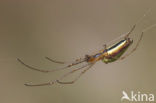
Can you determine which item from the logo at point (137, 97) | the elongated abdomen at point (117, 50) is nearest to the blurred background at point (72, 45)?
the logo at point (137, 97)

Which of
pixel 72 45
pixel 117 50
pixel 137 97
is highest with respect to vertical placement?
pixel 72 45

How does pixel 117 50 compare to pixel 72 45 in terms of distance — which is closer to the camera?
pixel 117 50

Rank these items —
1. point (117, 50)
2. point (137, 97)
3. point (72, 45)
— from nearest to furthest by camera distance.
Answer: point (117, 50) → point (137, 97) → point (72, 45)

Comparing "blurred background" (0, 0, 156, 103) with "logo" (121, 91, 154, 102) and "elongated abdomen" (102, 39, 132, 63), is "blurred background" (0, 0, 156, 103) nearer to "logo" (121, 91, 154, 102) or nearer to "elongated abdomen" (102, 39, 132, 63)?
"logo" (121, 91, 154, 102)

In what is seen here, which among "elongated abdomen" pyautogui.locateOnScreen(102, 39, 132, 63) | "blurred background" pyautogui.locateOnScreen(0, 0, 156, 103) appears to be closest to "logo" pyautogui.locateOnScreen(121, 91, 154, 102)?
"blurred background" pyautogui.locateOnScreen(0, 0, 156, 103)

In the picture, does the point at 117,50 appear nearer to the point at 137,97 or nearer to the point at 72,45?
the point at 137,97

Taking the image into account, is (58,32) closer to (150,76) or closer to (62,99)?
(62,99)

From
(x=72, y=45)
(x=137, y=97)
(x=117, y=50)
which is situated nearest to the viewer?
(x=117, y=50)

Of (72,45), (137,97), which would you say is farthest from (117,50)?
(72,45)
